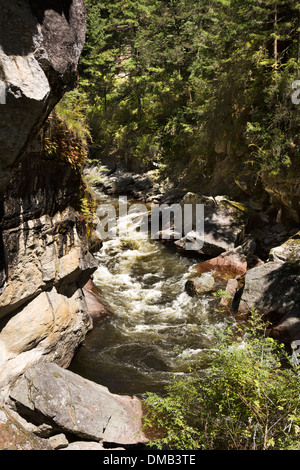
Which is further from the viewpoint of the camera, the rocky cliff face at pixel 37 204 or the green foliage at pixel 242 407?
the rocky cliff face at pixel 37 204

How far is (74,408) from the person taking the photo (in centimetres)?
510

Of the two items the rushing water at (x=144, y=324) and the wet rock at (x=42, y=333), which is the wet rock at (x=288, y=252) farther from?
the wet rock at (x=42, y=333)

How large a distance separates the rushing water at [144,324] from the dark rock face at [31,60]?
3908 mm

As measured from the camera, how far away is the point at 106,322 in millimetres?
9008

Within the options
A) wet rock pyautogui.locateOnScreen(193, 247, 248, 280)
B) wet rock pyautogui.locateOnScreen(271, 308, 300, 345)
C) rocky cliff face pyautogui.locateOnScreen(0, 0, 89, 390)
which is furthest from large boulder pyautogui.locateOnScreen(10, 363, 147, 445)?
wet rock pyautogui.locateOnScreen(193, 247, 248, 280)

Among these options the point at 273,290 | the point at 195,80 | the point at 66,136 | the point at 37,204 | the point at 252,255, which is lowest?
the point at 273,290

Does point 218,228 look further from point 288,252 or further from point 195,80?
point 195,80

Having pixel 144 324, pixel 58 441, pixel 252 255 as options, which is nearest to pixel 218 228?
pixel 252 255

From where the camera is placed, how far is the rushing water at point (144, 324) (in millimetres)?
7141

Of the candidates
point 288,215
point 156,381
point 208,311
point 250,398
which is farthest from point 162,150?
point 250,398

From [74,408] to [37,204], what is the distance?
362 cm

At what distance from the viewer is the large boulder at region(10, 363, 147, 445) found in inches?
193

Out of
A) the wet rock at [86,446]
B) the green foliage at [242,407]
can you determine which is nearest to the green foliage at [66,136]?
the green foliage at [242,407]

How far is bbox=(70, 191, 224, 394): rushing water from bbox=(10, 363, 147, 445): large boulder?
1221mm
